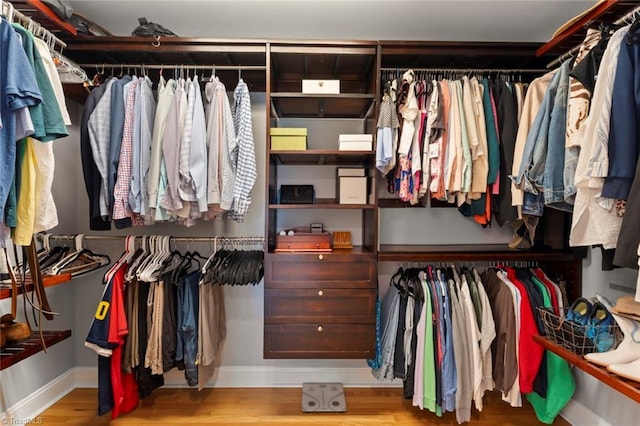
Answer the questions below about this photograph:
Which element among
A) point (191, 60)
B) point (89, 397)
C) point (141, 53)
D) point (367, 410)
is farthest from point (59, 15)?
point (367, 410)

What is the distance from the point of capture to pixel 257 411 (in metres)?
2.00

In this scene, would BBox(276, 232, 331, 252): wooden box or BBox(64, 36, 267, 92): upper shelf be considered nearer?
BBox(64, 36, 267, 92): upper shelf

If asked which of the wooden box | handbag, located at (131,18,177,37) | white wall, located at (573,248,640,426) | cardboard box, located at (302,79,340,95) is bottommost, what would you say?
white wall, located at (573,248,640,426)

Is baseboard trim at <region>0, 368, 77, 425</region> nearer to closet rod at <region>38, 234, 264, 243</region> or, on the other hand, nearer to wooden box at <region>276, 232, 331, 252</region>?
closet rod at <region>38, 234, 264, 243</region>

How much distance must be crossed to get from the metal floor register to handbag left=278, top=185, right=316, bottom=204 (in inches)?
50.3

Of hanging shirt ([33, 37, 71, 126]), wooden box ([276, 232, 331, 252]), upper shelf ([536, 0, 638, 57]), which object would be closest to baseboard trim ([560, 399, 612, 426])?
wooden box ([276, 232, 331, 252])

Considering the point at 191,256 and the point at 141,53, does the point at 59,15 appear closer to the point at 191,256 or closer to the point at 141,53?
the point at 141,53

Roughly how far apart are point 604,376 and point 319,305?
1.23m

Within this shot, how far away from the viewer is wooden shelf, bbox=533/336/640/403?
1055 millimetres

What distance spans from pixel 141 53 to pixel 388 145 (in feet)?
5.15

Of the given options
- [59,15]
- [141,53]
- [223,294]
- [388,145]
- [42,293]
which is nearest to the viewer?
[42,293]

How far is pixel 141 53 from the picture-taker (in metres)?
1.91

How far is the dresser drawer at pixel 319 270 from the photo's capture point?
1.81 meters

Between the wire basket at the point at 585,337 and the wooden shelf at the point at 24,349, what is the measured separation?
2.28m
